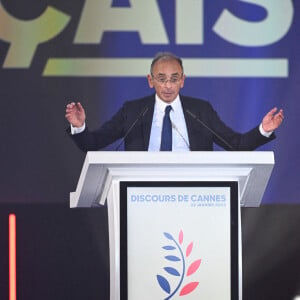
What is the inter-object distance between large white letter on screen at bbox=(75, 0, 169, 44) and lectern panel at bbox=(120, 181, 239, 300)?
6.44 feet

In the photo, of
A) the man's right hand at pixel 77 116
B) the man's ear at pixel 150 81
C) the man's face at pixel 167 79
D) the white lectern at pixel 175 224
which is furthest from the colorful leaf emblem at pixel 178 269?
the man's ear at pixel 150 81

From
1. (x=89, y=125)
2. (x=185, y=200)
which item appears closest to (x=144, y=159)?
(x=185, y=200)

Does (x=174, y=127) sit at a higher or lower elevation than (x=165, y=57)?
lower

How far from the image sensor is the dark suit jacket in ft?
16.0

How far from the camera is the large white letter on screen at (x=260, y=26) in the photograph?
17.0ft

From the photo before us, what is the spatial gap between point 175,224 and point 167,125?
1.54m

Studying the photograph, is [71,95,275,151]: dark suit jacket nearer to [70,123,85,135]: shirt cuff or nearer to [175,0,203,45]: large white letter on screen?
[70,123,85,135]: shirt cuff

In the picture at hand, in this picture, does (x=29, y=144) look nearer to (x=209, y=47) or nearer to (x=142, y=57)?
(x=142, y=57)

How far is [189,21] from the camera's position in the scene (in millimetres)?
5176

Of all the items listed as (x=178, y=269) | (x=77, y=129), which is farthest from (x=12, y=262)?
(x=178, y=269)

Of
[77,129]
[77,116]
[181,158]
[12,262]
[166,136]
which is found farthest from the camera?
[12,262]

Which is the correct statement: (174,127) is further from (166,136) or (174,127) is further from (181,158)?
(181,158)

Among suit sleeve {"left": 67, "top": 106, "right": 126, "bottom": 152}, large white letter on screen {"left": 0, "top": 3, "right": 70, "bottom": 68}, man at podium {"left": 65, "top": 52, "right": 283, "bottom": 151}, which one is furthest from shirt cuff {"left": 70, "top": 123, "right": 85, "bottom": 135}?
large white letter on screen {"left": 0, "top": 3, "right": 70, "bottom": 68}

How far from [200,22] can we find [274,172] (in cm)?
89
